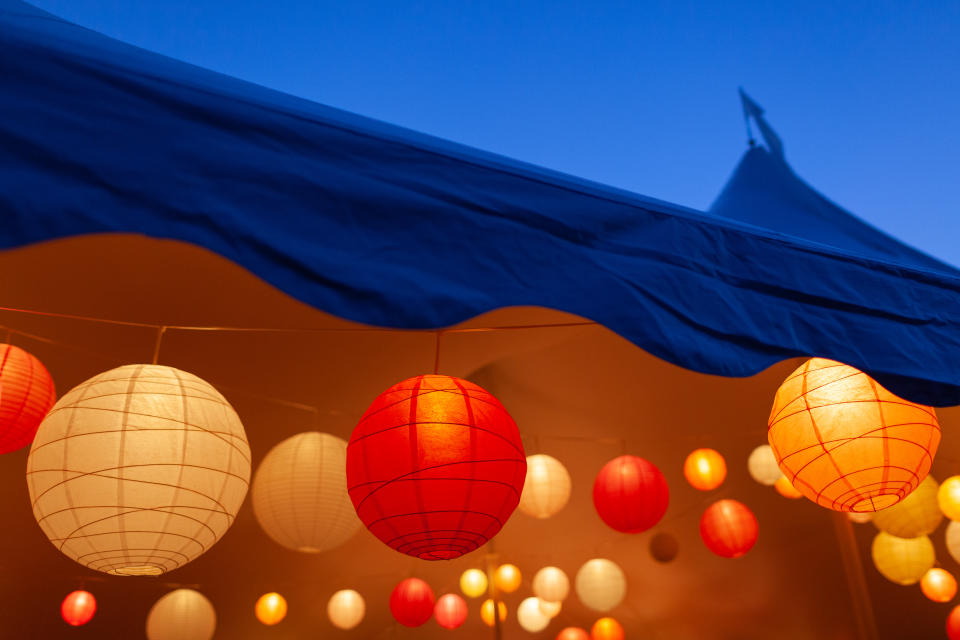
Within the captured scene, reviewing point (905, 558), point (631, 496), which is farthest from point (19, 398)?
point (905, 558)

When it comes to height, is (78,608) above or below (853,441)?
below

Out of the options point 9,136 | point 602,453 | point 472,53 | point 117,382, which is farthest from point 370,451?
point 472,53

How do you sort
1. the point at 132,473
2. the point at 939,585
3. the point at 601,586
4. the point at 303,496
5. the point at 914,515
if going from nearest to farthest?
the point at 132,473 → the point at 303,496 → the point at 914,515 → the point at 939,585 → the point at 601,586

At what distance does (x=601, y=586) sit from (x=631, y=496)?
4.86ft

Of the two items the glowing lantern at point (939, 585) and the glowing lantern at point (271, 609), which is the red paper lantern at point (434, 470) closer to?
the glowing lantern at point (271, 609)

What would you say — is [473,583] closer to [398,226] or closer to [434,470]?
[434,470]

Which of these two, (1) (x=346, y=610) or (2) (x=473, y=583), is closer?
(1) (x=346, y=610)

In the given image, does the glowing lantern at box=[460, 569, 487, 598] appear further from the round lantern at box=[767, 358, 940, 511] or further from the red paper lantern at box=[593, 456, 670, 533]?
the round lantern at box=[767, 358, 940, 511]

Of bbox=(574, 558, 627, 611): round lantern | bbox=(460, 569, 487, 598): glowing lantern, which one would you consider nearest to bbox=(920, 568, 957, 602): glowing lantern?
bbox=(574, 558, 627, 611): round lantern

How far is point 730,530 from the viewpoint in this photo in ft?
9.06

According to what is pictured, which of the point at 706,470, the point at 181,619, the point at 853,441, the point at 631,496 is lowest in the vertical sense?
the point at 181,619

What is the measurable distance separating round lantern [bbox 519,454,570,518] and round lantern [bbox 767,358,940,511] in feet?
4.68

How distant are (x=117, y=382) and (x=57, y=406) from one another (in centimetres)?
10

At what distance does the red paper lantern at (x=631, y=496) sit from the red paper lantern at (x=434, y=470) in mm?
1245
